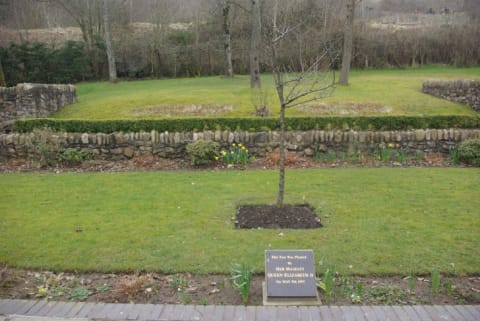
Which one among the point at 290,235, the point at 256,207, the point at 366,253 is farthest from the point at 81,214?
the point at 366,253

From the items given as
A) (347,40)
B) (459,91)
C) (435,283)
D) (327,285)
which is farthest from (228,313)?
(347,40)

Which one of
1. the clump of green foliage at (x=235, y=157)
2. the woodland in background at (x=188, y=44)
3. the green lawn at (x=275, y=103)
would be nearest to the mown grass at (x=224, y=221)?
the clump of green foliage at (x=235, y=157)

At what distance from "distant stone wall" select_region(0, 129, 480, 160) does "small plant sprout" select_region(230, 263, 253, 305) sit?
17.8 ft

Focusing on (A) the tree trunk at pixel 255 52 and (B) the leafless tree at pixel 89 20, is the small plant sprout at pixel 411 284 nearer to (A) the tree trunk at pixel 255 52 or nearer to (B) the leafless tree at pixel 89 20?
(A) the tree trunk at pixel 255 52

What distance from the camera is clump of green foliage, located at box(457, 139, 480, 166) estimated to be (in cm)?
857

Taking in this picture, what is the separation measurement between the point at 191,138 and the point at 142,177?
1.75 metres

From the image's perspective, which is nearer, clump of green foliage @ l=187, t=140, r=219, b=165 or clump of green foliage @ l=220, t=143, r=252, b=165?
clump of green foliage @ l=187, t=140, r=219, b=165

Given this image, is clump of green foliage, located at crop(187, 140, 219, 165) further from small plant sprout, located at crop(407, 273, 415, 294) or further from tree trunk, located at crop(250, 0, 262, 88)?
tree trunk, located at crop(250, 0, 262, 88)

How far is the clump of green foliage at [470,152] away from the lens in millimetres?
8570

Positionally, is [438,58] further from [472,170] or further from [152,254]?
[152,254]

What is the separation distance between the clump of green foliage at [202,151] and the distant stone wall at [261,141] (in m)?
0.47

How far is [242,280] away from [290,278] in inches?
17.7

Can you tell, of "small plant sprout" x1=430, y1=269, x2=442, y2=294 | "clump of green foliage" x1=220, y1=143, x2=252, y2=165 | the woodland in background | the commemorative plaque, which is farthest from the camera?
the woodland in background

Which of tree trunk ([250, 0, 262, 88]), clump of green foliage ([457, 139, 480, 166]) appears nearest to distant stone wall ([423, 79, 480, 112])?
clump of green foliage ([457, 139, 480, 166])
